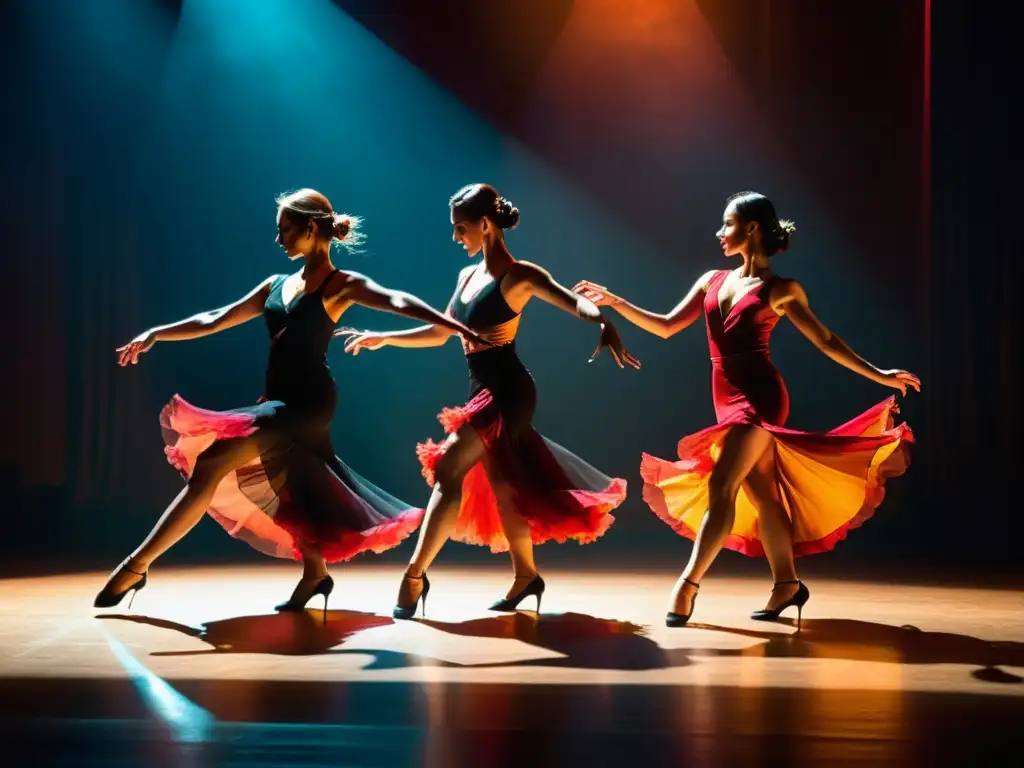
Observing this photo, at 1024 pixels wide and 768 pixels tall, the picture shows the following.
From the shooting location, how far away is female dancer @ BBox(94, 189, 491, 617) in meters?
3.85

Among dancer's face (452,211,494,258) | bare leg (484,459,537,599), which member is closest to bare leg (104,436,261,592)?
bare leg (484,459,537,599)

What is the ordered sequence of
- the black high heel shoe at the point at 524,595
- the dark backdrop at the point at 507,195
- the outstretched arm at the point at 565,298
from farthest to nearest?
the dark backdrop at the point at 507,195
the black high heel shoe at the point at 524,595
the outstretched arm at the point at 565,298

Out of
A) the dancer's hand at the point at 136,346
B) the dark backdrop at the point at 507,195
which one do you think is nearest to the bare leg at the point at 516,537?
the dancer's hand at the point at 136,346

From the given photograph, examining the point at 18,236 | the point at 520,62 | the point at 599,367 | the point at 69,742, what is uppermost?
the point at 520,62

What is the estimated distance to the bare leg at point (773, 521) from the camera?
156 inches

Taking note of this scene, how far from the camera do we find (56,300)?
6883 mm

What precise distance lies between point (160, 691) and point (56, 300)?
4635 millimetres

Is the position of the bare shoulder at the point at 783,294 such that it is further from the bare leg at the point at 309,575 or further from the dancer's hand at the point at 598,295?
the bare leg at the point at 309,575

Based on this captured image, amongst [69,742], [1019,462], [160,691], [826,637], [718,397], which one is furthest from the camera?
[1019,462]

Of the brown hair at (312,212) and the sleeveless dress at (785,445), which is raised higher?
the brown hair at (312,212)

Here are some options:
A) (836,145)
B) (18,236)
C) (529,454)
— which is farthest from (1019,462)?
(18,236)

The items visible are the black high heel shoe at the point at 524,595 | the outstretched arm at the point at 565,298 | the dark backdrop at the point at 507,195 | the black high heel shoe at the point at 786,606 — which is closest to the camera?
the outstretched arm at the point at 565,298

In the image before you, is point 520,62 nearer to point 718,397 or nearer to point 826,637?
point 718,397

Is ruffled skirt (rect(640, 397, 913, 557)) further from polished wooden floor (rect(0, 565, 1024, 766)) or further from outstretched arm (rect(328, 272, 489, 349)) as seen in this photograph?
outstretched arm (rect(328, 272, 489, 349))
